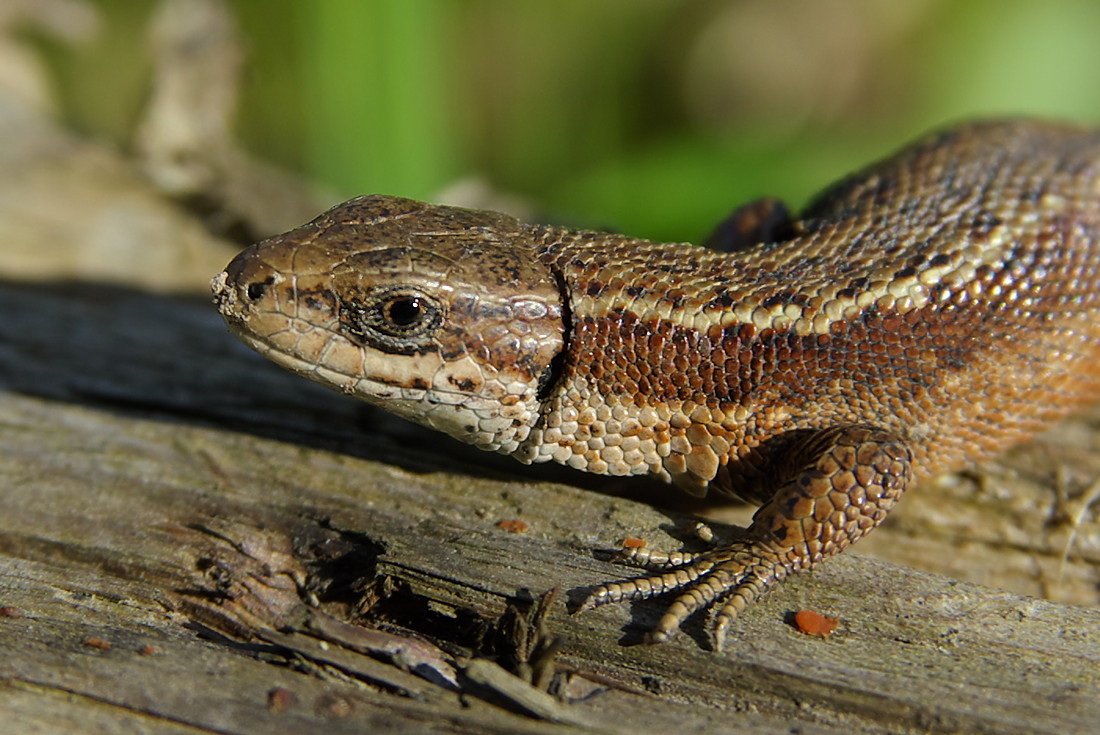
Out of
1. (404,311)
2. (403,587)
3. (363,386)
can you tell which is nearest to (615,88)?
(404,311)

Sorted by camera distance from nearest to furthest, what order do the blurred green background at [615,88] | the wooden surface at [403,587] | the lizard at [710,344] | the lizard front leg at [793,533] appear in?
the wooden surface at [403,587], the lizard front leg at [793,533], the lizard at [710,344], the blurred green background at [615,88]

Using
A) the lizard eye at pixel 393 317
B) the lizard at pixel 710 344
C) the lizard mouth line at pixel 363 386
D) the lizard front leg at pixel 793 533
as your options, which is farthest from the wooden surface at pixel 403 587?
the lizard eye at pixel 393 317

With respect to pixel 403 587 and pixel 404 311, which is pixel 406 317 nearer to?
pixel 404 311

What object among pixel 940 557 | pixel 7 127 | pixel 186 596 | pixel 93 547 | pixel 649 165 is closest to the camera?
pixel 186 596

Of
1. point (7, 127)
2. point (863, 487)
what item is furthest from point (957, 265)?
point (7, 127)

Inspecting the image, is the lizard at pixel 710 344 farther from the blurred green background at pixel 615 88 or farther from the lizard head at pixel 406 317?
the blurred green background at pixel 615 88

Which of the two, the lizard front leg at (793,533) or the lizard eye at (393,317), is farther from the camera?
the lizard eye at (393,317)

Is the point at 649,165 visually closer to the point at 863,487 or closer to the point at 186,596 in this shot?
the point at 863,487
